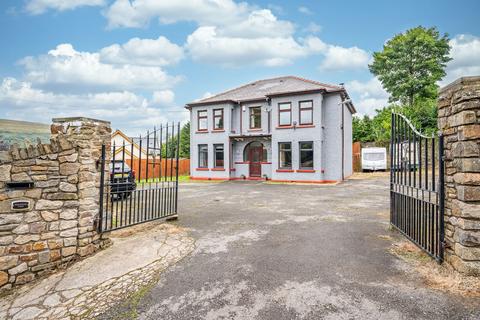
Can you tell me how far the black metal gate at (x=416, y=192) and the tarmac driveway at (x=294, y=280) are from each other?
1.90 ft

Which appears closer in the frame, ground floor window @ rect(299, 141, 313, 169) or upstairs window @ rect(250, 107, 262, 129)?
ground floor window @ rect(299, 141, 313, 169)

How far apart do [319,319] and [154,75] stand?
2773 cm

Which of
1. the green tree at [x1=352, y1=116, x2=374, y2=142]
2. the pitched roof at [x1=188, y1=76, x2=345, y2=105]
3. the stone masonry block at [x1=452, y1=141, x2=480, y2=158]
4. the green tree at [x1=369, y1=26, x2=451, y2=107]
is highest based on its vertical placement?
the green tree at [x1=369, y1=26, x2=451, y2=107]

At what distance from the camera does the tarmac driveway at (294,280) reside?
2.79 m

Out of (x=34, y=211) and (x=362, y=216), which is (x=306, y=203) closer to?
(x=362, y=216)

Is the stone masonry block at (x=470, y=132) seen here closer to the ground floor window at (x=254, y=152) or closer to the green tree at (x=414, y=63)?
the ground floor window at (x=254, y=152)

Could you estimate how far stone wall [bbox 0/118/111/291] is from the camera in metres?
3.80

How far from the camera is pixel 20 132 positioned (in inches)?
184

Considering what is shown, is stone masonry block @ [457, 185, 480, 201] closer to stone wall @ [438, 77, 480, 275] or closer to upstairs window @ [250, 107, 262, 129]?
stone wall @ [438, 77, 480, 275]

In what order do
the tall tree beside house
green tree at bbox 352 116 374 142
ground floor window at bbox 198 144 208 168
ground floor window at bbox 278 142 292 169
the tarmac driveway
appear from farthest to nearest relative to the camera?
1. green tree at bbox 352 116 374 142
2. the tall tree beside house
3. ground floor window at bbox 198 144 208 168
4. ground floor window at bbox 278 142 292 169
5. the tarmac driveway

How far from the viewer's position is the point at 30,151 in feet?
13.2

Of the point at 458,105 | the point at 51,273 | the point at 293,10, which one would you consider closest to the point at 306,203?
the point at 458,105

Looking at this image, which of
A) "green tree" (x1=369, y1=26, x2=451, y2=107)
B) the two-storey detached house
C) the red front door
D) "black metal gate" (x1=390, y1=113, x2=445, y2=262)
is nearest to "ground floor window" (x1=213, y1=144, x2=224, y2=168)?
the two-storey detached house

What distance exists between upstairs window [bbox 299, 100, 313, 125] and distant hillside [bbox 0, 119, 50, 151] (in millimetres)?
15208
